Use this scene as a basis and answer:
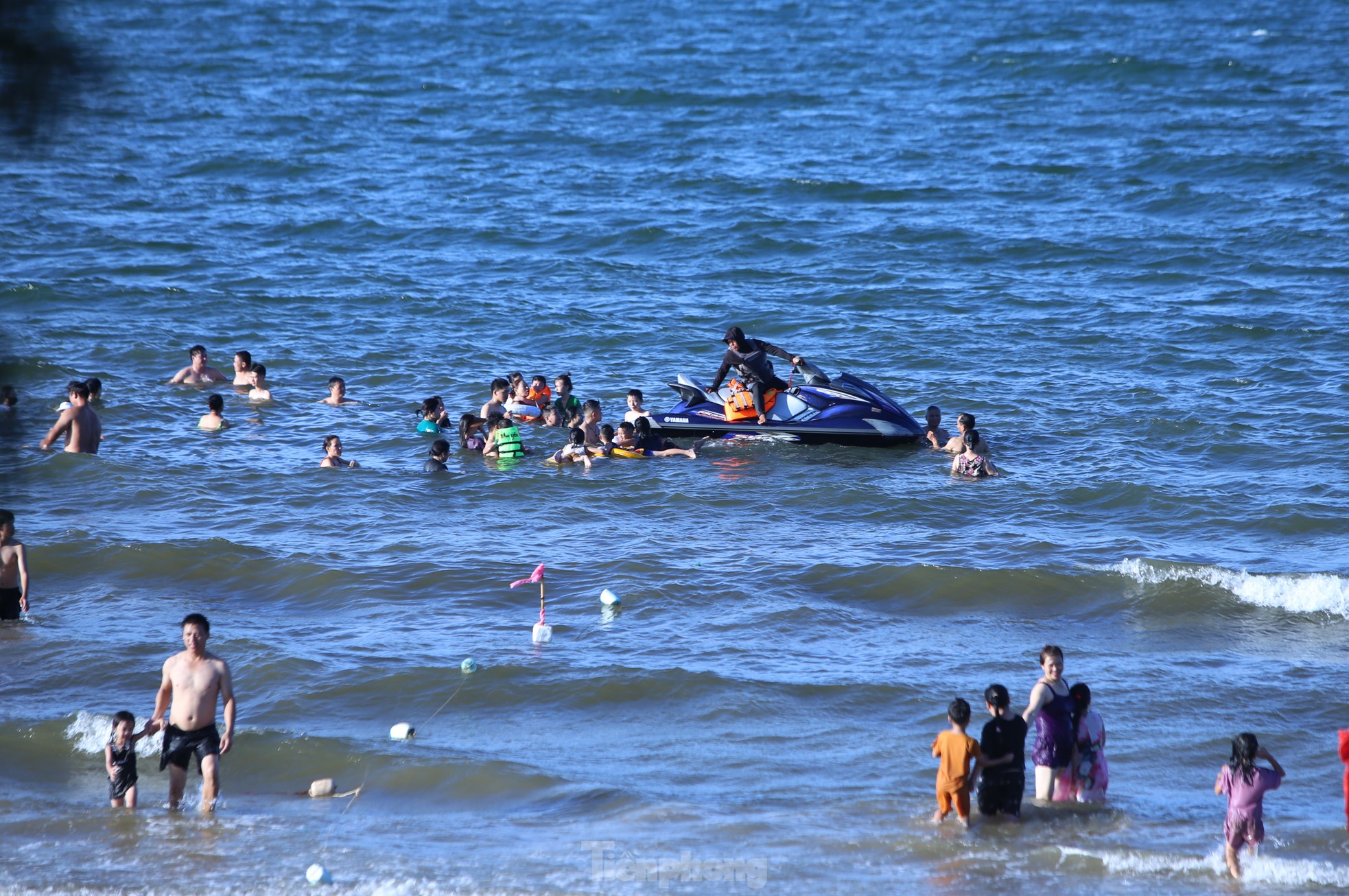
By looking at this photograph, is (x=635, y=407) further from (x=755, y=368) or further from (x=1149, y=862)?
(x=1149, y=862)

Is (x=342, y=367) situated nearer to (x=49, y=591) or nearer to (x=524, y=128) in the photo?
(x=49, y=591)

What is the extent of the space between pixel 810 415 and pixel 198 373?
908 cm

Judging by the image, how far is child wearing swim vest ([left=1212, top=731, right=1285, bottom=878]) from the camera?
7.73 m

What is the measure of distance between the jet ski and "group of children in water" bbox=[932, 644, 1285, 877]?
26.0 ft

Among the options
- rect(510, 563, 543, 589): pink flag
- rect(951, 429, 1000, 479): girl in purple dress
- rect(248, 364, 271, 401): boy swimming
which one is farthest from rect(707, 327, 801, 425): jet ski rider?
rect(248, 364, 271, 401): boy swimming

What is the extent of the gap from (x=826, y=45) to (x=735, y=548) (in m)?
33.0

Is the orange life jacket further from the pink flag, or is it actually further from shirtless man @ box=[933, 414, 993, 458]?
the pink flag

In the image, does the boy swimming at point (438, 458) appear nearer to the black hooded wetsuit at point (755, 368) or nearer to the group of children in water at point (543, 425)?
the group of children in water at point (543, 425)

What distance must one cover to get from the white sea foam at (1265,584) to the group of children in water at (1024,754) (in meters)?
4.15

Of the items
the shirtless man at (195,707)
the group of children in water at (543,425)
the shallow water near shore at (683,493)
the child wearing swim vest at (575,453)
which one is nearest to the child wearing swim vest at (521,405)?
the group of children in water at (543,425)

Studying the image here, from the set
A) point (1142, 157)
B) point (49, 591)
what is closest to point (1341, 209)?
point (1142, 157)

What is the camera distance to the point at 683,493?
50.4 ft

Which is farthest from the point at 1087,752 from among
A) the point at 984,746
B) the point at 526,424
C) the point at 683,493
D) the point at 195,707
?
the point at 526,424

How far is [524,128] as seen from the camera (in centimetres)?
3525
